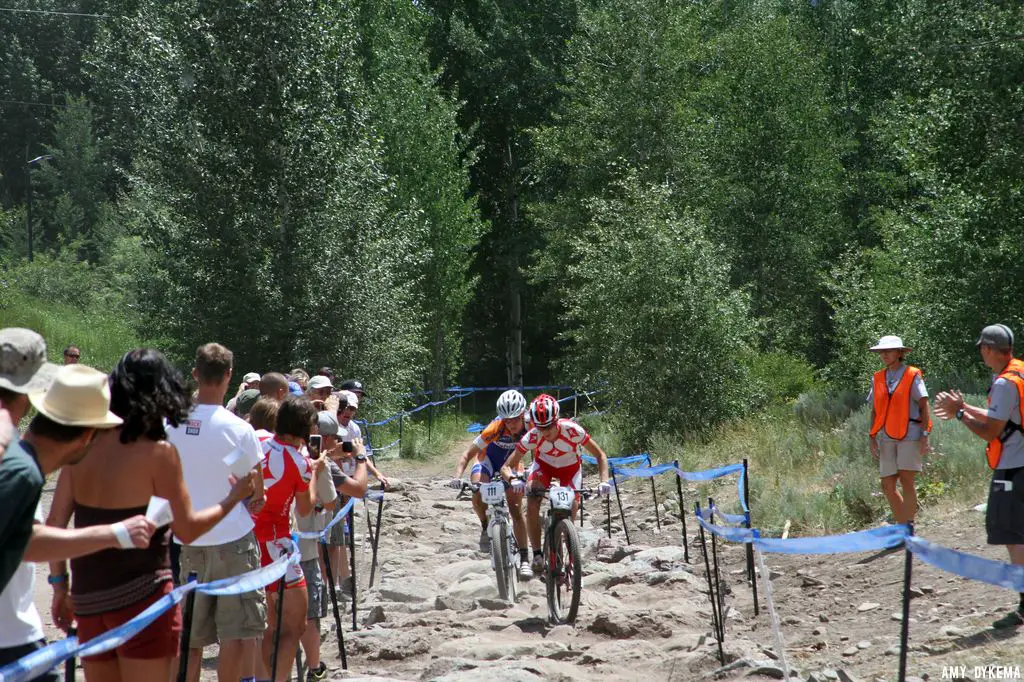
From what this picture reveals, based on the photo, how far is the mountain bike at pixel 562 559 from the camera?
9438mm

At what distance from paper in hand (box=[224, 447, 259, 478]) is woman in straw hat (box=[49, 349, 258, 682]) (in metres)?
0.75

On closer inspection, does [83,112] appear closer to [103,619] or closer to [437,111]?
[437,111]

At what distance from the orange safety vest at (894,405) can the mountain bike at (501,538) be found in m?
3.71

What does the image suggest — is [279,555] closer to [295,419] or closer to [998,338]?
[295,419]

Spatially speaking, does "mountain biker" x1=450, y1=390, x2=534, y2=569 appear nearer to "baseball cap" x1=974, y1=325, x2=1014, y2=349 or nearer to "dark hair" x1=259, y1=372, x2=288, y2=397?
"dark hair" x1=259, y1=372, x2=288, y2=397

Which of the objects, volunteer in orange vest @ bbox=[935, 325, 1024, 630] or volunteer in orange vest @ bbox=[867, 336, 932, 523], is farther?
volunteer in orange vest @ bbox=[867, 336, 932, 523]

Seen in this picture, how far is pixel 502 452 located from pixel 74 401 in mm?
8077

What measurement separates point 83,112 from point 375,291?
48.3 metres

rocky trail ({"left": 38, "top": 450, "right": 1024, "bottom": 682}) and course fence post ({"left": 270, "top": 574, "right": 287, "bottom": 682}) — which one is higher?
course fence post ({"left": 270, "top": 574, "right": 287, "bottom": 682})

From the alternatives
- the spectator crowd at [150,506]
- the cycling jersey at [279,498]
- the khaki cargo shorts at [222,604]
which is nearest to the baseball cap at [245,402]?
the spectator crowd at [150,506]

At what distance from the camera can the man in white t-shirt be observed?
5844 mm

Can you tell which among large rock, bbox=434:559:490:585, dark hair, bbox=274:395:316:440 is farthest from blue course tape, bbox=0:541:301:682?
large rock, bbox=434:559:490:585

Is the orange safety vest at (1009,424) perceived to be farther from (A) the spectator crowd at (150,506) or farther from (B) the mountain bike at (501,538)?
(A) the spectator crowd at (150,506)

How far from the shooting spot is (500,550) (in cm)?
1014
